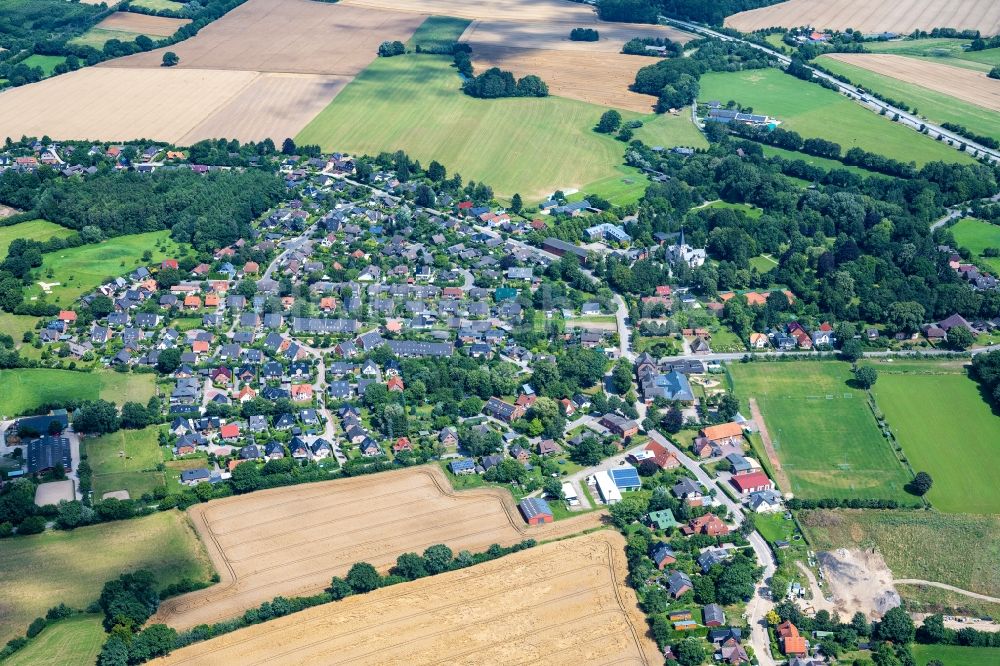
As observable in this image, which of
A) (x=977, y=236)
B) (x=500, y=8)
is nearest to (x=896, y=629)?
(x=977, y=236)

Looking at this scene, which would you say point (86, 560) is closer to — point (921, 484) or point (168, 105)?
point (921, 484)

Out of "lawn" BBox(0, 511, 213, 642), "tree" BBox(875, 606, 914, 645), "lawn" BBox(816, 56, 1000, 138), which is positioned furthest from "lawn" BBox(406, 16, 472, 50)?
"tree" BBox(875, 606, 914, 645)

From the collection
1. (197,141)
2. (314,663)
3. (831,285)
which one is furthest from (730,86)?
(314,663)

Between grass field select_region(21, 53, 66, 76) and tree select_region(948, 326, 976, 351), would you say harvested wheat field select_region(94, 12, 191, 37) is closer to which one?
grass field select_region(21, 53, 66, 76)

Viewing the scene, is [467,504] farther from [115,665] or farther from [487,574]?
[115,665]

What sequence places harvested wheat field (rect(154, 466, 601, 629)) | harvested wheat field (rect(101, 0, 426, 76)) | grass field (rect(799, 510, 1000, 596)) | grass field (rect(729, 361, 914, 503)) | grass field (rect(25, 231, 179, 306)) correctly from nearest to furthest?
harvested wheat field (rect(154, 466, 601, 629)), grass field (rect(799, 510, 1000, 596)), grass field (rect(729, 361, 914, 503)), grass field (rect(25, 231, 179, 306)), harvested wheat field (rect(101, 0, 426, 76))
